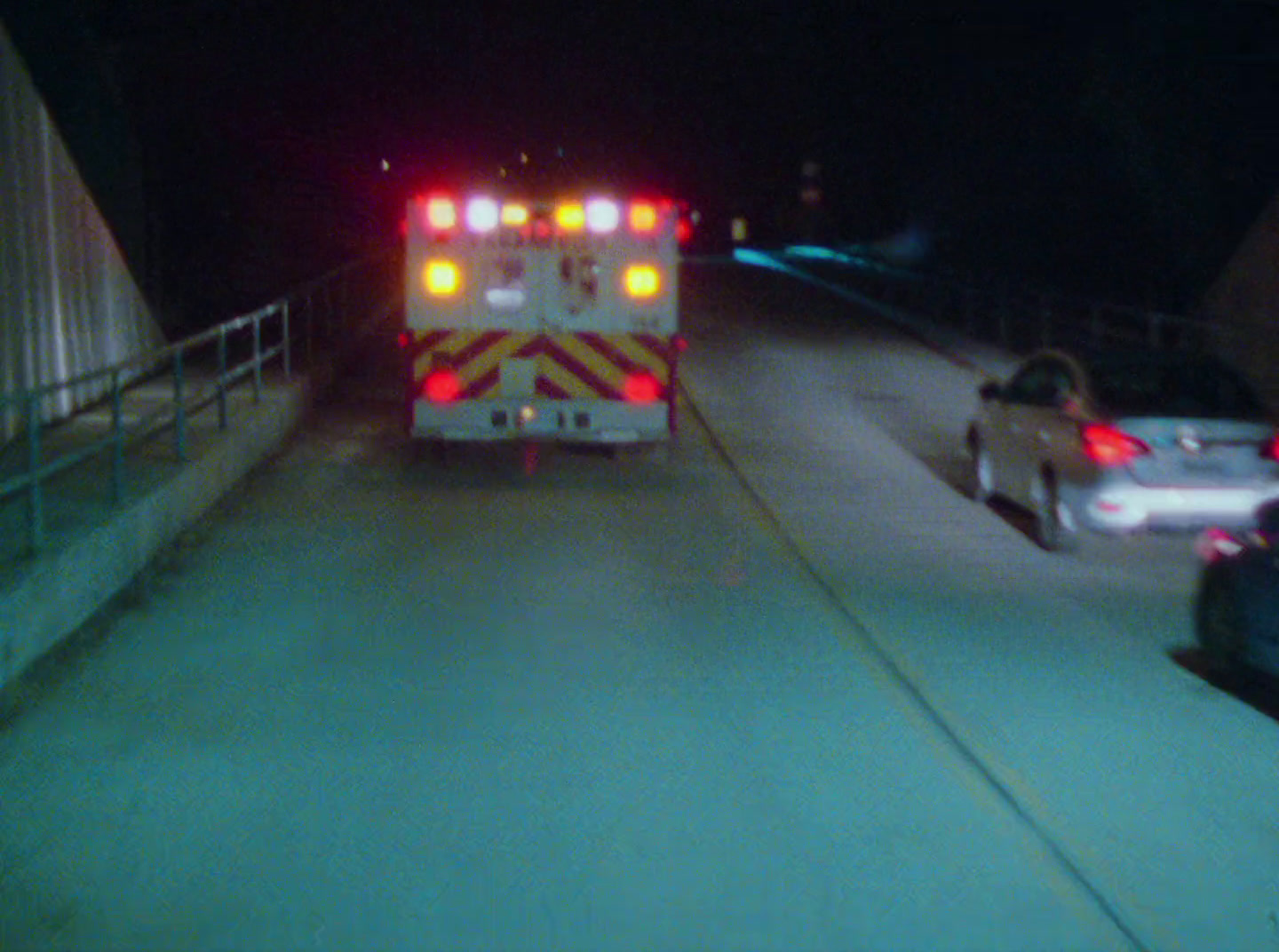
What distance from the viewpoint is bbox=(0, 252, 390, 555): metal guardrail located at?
10062mm

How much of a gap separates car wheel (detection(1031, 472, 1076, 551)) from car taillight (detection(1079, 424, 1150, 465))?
0.58 m

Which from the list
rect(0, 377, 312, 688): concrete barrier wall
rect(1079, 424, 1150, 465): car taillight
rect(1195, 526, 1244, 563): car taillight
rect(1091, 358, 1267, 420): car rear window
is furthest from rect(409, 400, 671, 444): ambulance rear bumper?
rect(1195, 526, 1244, 563): car taillight

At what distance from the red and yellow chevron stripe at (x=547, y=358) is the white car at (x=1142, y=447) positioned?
406 centimetres

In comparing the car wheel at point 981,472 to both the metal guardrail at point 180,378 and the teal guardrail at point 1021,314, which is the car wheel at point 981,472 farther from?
the teal guardrail at point 1021,314

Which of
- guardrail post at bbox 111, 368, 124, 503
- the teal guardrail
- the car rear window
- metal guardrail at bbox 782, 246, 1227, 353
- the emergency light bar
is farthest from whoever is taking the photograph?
the teal guardrail

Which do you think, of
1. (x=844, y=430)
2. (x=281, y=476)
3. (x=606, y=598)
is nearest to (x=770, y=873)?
(x=606, y=598)

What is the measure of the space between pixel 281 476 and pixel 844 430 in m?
6.91

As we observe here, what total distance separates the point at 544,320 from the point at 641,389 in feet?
3.73

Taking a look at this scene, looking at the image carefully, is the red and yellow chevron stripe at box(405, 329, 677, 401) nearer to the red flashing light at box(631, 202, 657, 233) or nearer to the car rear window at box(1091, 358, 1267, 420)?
the red flashing light at box(631, 202, 657, 233)

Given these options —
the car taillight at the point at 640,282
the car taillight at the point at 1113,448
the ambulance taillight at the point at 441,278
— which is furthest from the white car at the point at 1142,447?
the ambulance taillight at the point at 441,278

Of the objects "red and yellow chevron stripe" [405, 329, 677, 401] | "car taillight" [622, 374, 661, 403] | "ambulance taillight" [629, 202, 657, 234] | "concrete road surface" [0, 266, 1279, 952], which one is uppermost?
"ambulance taillight" [629, 202, 657, 234]

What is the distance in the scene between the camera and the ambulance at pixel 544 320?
54.3ft

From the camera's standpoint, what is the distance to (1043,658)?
10039mm

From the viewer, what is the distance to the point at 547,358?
1667cm
